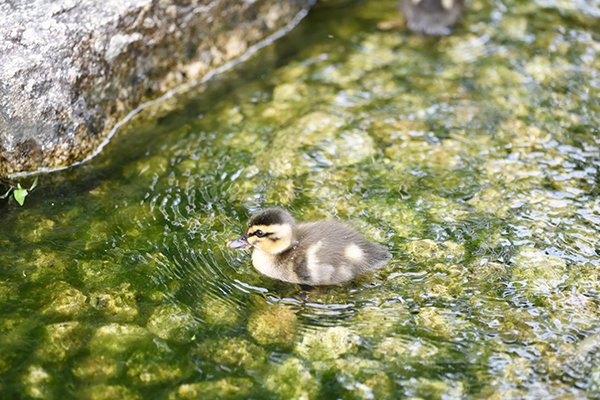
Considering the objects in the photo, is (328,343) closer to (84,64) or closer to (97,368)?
(97,368)

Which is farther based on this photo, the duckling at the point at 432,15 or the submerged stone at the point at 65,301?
the duckling at the point at 432,15

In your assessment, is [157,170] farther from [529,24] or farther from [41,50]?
[529,24]

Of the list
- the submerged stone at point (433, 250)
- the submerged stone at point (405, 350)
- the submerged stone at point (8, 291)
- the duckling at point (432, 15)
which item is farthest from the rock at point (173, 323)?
the duckling at point (432, 15)

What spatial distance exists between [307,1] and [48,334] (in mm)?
3676

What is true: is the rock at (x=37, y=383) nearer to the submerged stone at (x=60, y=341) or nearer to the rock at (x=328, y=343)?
the submerged stone at (x=60, y=341)

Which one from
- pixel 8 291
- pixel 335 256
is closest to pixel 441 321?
pixel 335 256

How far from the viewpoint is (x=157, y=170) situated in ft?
14.7

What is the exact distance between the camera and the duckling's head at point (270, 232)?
145 inches

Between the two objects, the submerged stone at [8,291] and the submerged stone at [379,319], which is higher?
the submerged stone at [8,291]

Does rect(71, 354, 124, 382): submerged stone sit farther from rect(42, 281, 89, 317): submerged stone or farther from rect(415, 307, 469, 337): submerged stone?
rect(415, 307, 469, 337): submerged stone

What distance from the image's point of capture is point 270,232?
3693 mm

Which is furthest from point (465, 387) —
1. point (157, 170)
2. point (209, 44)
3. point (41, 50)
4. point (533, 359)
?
point (209, 44)

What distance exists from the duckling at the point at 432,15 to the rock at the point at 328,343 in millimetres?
3088

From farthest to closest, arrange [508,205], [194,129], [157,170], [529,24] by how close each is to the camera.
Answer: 1. [529,24]
2. [194,129]
3. [157,170]
4. [508,205]
